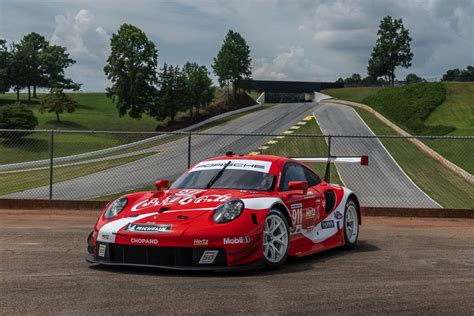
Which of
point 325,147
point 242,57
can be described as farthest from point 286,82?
point 325,147

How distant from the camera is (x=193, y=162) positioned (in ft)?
93.3

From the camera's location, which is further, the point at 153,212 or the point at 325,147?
the point at 325,147

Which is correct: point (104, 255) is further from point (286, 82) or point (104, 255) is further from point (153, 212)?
point (286, 82)

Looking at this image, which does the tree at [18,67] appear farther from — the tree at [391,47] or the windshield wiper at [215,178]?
the windshield wiper at [215,178]

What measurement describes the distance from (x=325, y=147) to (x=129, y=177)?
17.2m

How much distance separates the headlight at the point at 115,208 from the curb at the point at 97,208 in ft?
23.2

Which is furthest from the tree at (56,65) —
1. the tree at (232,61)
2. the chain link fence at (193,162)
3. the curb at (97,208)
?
the curb at (97,208)

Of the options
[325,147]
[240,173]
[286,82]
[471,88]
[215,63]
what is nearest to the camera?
[240,173]

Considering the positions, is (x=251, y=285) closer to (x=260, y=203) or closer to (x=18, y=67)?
(x=260, y=203)

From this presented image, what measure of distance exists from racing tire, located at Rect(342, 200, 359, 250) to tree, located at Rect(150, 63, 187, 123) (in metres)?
53.8

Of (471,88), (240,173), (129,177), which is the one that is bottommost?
(129,177)

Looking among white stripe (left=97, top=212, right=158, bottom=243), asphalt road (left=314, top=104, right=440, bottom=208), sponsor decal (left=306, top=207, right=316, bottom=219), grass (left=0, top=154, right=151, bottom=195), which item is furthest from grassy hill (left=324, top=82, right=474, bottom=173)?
white stripe (left=97, top=212, right=158, bottom=243)

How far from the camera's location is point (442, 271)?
7.28m

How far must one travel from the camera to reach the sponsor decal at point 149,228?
673 cm
